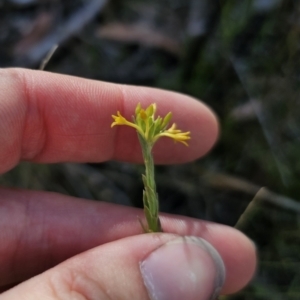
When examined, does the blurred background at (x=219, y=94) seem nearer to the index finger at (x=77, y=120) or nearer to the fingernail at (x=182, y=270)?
the index finger at (x=77, y=120)

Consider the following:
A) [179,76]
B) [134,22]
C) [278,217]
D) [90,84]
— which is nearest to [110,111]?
[90,84]

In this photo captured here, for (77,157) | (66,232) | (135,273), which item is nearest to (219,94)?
(77,157)

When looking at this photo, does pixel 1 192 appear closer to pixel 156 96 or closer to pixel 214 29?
pixel 156 96

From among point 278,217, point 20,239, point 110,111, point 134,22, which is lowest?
Answer: point 20,239

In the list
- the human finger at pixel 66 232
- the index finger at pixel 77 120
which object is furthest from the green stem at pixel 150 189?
the index finger at pixel 77 120

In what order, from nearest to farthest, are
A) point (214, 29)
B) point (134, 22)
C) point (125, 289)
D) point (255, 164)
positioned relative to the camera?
point (125, 289) < point (255, 164) < point (214, 29) < point (134, 22)

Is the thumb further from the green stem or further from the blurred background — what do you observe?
the blurred background

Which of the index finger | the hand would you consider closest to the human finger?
the hand
